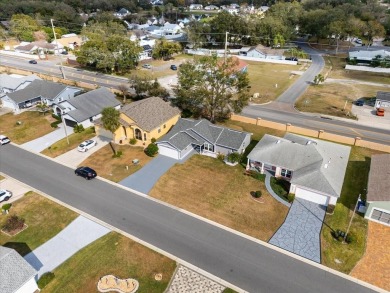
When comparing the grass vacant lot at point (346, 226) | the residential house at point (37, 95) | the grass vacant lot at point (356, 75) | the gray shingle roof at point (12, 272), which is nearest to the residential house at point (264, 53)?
the grass vacant lot at point (356, 75)

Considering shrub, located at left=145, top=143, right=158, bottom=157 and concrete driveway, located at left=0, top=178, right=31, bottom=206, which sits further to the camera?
shrub, located at left=145, top=143, right=158, bottom=157

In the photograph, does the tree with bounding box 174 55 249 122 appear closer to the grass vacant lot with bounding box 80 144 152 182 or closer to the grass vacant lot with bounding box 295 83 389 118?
the grass vacant lot with bounding box 80 144 152 182

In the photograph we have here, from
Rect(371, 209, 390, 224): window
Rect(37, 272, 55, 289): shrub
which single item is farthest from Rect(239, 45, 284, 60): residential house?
Rect(37, 272, 55, 289): shrub

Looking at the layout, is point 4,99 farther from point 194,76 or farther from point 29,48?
point 29,48

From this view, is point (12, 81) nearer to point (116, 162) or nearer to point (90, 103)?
point (90, 103)

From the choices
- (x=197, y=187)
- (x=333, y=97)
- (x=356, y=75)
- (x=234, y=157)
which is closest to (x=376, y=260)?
(x=234, y=157)
